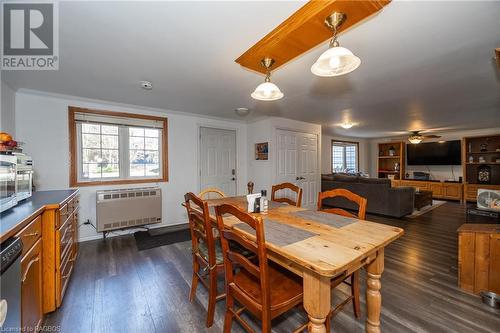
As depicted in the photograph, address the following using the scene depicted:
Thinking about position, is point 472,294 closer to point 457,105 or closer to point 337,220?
point 337,220

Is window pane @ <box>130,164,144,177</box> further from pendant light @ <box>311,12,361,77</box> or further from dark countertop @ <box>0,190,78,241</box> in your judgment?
pendant light @ <box>311,12,361,77</box>

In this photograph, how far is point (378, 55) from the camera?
6.40 feet

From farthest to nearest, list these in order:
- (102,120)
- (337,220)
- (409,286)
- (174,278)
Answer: (102,120) < (174,278) < (409,286) < (337,220)

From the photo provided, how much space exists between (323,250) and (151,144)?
367cm

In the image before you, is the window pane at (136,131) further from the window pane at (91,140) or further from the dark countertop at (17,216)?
the dark countertop at (17,216)

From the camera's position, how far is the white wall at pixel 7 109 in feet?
7.94

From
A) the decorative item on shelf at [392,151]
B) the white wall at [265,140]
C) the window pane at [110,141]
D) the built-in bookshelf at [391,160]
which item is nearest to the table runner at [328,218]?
the white wall at [265,140]

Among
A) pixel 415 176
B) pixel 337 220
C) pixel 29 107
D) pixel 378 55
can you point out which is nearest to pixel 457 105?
pixel 378 55

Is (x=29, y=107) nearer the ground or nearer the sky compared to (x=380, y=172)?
nearer the sky

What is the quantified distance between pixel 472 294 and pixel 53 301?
11.8ft

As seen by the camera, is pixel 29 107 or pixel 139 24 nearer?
pixel 139 24

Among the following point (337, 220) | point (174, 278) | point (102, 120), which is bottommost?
point (174, 278)

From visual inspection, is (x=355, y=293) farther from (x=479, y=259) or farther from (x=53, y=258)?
(x=53, y=258)

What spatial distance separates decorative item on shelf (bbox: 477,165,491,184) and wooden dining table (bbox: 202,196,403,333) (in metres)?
7.34
